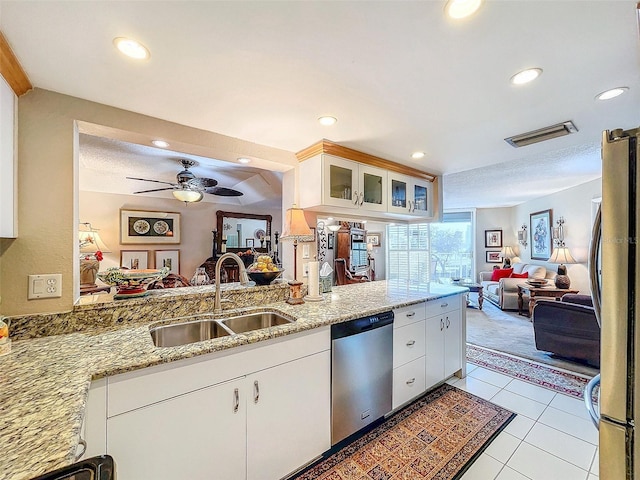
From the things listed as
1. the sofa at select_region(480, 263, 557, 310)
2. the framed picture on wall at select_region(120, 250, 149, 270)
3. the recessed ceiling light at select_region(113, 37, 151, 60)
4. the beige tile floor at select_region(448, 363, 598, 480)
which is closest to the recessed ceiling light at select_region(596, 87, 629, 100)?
the beige tile floor at select_region(448, 363, 598, 480)

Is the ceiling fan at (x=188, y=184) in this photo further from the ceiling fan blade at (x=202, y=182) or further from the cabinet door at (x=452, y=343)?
the cabinet door at (x=452, y=343)

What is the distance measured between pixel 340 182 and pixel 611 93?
172 cm

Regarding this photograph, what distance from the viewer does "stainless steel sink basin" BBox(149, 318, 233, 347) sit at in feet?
5.42

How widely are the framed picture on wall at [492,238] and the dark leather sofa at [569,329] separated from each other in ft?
14.7

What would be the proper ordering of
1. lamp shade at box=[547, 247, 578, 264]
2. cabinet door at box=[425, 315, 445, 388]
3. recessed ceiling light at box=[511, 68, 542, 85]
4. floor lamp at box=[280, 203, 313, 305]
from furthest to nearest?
lamp shade at box=[547, 247, 578, 264] → cabinet door at box=[425, 315, 445, 388] → floor lamp at box=[280, 203, 313, 305] → recessed ceiling light at box=[511, 68, 542, 85]

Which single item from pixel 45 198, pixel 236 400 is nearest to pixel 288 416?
pixel 236 400

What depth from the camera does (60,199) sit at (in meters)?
1.48

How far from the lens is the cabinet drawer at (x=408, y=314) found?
6.78ft

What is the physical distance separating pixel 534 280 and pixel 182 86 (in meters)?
6.00

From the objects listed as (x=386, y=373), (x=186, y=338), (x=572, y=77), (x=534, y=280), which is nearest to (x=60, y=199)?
(x=186, y=338)

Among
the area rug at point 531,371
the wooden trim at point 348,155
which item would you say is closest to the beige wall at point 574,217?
the area rug at point 531,371

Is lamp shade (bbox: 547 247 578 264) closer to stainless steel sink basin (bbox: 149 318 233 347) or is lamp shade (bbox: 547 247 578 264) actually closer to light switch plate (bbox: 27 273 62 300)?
stainless steel sink basin (bbox: 149 318 233 347)

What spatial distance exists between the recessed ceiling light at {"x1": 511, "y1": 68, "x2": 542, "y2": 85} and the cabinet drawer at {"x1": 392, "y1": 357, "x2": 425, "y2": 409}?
199 centimetres

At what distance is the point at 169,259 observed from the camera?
5117 mm
